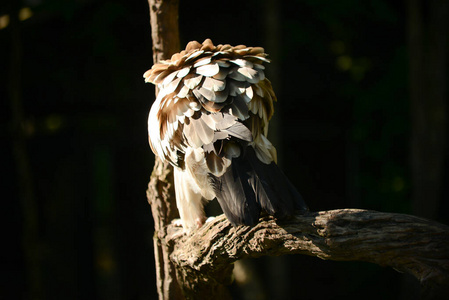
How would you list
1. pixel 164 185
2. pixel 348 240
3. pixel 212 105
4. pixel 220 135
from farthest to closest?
pixel 164 185, pixel 212 105, pixel 220 135, pixel 348 240

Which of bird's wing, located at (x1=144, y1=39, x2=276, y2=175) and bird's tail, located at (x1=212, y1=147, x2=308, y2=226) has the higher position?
bird's wing, located at (x1=144, y1=39, x2=276, y2=175)

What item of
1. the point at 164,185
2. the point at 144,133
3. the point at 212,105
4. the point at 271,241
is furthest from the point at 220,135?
the point at 144,133

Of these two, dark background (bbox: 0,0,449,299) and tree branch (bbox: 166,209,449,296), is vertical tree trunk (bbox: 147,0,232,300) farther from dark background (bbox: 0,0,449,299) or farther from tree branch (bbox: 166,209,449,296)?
dark background (bbox: 0,0,449,299)

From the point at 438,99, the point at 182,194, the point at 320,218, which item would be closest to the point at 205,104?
the point at 182,194

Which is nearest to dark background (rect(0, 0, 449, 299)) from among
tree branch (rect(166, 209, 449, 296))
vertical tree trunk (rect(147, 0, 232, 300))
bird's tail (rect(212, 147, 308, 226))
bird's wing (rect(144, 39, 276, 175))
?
vertical tree trunk (rect(147, 0, 232, 300))

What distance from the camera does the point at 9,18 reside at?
14.2 ft

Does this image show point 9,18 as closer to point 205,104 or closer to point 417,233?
point 205,104

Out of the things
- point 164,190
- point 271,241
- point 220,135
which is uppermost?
point 220,135

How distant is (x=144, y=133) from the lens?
538 centimetres

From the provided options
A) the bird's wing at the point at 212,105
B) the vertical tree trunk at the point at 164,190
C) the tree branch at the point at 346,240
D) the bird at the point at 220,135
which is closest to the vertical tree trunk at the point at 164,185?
the vertical tree trunk at the point at 164,190

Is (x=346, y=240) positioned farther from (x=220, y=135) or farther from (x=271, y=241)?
(x=220, y=135)

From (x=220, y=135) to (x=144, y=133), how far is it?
3566 mm

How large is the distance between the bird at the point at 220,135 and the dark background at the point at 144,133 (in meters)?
2.74

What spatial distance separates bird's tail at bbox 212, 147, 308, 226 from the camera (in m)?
1.79
